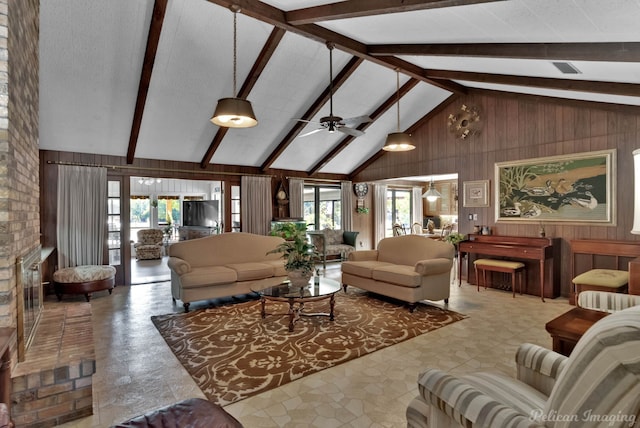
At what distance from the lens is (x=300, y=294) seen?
381 centimetres

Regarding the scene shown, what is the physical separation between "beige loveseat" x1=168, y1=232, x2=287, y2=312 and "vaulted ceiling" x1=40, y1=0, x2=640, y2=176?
6.61 ft

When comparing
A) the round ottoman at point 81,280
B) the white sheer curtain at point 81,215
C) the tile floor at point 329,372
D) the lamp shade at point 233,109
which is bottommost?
the tile floor at point 329,372

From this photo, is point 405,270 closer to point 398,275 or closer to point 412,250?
point 398,275

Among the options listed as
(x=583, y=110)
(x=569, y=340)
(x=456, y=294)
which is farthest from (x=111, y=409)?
(x=583, y=110)

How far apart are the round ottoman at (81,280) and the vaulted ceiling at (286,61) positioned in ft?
6.99

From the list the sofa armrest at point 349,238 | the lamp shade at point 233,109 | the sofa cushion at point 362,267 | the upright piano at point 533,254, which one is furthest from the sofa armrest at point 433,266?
the sofa armrest at point 349,238

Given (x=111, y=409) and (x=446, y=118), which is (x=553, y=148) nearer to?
(x=446, y=118)

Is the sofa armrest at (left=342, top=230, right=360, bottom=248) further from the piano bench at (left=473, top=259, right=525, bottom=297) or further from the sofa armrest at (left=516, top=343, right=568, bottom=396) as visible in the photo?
the sofa armrest at (left=516, top=343, right=568, bottom=396)

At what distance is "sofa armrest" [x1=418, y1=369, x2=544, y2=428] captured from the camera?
117cm

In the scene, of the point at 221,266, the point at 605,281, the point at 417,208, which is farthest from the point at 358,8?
the point at 417,208

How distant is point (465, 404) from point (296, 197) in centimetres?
719

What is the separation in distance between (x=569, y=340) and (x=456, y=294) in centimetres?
331

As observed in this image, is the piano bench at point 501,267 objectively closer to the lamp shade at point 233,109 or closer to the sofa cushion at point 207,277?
the sofa cushion at point 207,277

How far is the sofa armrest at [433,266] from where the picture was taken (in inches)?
174
